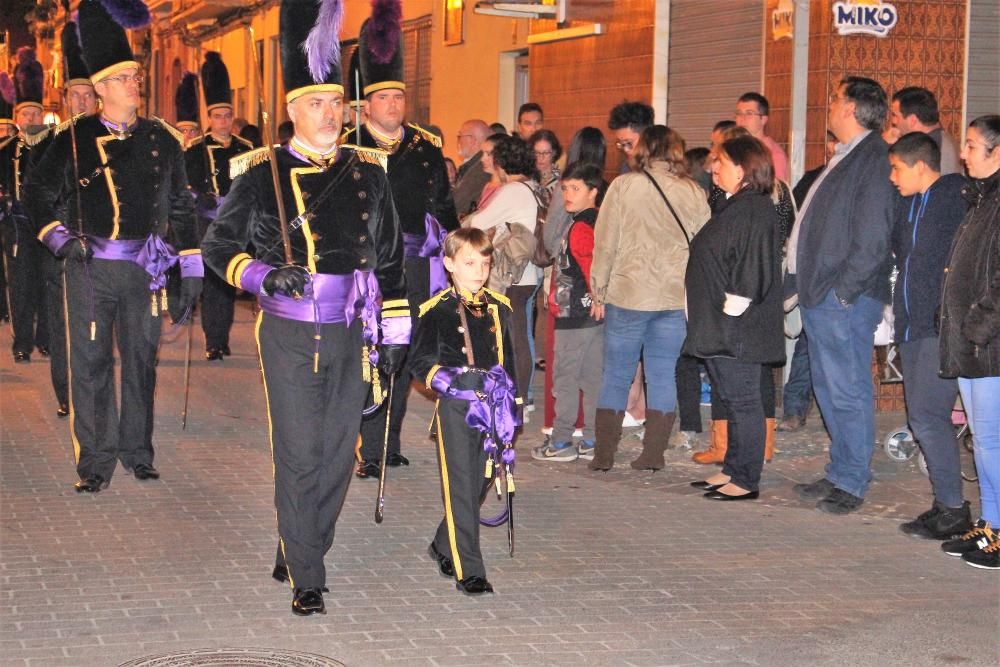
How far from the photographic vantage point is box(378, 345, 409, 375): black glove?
22.5 feet

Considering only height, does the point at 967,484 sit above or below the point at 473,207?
below

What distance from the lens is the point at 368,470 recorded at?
953cm

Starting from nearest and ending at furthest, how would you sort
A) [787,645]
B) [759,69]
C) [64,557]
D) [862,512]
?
[787,645] < [64,557] < [862,512] < [759,69]

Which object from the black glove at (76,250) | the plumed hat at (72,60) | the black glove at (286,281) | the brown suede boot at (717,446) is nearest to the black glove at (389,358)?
the black glove at (286,281)

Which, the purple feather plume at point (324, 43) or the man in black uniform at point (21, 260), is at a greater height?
the purple feather plume at point (324, 43)

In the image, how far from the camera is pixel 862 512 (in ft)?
28.5

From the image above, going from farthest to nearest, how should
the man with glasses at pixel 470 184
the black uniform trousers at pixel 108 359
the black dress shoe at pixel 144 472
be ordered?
1. the man with glasses at pixel 470 184
2. the black dress shoe at pixel 144 472
3. the black uniform trousers at pixel 108 359

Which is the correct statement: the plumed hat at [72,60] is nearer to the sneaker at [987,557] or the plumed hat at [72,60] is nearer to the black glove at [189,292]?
the black glove at [189,292]

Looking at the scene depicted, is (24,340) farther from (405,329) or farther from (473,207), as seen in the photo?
(405,329)

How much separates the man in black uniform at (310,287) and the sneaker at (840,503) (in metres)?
3.03

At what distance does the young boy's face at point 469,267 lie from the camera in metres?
6.88

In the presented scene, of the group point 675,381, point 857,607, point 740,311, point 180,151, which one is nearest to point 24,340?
point 180,151

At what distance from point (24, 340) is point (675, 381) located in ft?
23.8

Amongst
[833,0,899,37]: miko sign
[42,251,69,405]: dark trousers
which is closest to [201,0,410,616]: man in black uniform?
[42,251,69,405]: dark trousers
